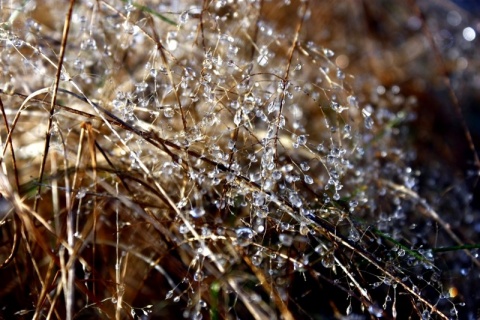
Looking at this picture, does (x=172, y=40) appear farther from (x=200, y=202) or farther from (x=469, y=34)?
(x=469, y=34)

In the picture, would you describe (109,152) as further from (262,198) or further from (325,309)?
(325,309)

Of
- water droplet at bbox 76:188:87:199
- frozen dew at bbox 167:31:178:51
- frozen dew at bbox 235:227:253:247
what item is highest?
frozen dew at bbox 167:31:178:51

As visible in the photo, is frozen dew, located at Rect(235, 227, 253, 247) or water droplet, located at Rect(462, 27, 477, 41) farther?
water droplet, located at Rect(462, 27, 477, 41)

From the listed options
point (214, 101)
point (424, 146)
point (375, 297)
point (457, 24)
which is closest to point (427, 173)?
point (424, 146)

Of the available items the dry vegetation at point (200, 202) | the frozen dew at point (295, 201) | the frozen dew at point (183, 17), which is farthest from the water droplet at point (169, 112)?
the frozen dew at point (295, 201)

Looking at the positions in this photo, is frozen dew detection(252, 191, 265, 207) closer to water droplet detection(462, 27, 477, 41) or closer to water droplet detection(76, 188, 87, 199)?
water droplet detection(76, 188, 87, 199)

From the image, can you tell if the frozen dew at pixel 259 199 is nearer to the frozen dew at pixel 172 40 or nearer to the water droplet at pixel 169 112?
the water droplet at pixel 169 112

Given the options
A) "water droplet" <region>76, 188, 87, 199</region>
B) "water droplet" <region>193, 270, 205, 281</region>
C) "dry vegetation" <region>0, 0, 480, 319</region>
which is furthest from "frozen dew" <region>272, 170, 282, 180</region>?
"water droplet" <region>76, 188, 87, 199</region>

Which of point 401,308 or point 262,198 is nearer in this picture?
point 262,198
